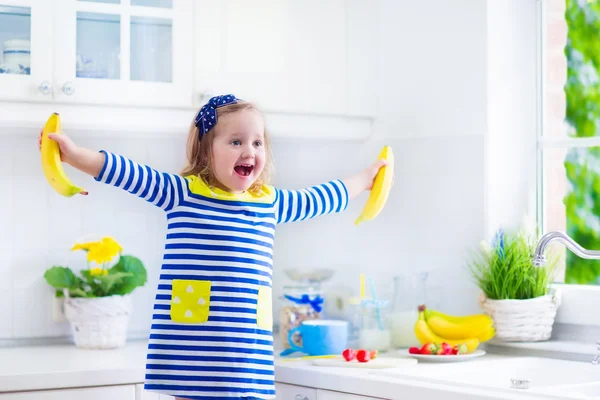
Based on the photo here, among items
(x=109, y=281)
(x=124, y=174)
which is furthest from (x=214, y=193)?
(x=109, y=281)

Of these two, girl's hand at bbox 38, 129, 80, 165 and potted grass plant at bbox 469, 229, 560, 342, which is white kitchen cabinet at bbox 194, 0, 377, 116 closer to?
potted grass plant at bbox 469, 229, 560, 342

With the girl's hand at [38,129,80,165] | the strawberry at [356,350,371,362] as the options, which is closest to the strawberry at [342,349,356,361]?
the strawberry at [356,350,371,362]

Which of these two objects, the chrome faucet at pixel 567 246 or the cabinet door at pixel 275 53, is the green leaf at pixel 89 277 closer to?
the cabinet door at pixel 275 53

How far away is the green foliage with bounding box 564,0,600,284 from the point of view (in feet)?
8.09

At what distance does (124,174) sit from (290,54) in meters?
0.90

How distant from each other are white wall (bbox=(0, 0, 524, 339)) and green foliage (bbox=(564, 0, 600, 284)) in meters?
0.26

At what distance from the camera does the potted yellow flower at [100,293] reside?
2365 millimetres

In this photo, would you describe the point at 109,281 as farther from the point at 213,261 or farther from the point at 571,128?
the point at 571,128

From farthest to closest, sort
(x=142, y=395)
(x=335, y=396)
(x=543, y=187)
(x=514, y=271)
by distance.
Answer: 1. (x=543, y=187)
2. (x=514, y=271)
3. (x=142, y=395)
4. (x=335, y=396)

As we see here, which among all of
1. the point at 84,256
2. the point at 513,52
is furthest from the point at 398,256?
the point at 84,256

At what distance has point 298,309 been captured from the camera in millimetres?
2414

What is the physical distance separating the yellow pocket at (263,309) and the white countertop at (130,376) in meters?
0.23

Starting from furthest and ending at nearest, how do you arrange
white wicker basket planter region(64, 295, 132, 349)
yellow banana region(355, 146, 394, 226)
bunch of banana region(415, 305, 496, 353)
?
white wicker basket planter region(64, 295, 132, 349)
bunch of banana region(415, 305, 496, 353)
yellow banana region(355, 146, 394, 226)

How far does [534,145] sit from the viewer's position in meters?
2.50
